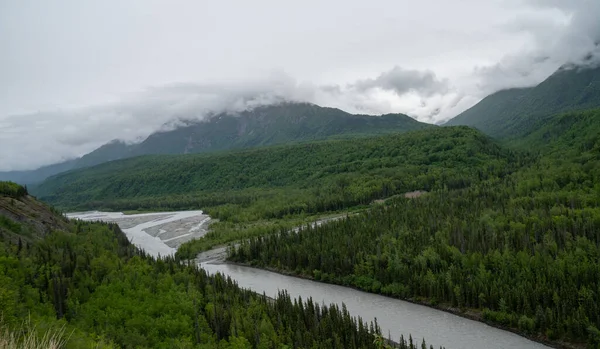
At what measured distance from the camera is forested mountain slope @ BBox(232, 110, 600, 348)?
146 ft

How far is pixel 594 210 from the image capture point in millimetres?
65188

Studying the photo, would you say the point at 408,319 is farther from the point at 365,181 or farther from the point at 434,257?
the point at 365,181

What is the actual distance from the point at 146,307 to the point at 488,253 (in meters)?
40.4

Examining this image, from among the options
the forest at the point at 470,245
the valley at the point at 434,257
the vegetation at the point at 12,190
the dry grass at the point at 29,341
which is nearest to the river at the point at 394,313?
the valley at the point at 434,257

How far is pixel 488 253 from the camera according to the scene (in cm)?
5678

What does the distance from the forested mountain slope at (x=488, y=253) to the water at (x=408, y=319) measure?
1.68 m

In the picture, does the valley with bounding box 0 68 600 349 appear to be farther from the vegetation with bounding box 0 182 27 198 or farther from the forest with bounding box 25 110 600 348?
the vegetation with bounding box 0 182 27 198

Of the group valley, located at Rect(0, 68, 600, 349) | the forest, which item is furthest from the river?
the forest

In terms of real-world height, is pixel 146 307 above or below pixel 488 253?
above

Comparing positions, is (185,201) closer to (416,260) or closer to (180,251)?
(180,251)

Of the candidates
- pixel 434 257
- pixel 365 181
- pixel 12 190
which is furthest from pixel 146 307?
pixel 365 181

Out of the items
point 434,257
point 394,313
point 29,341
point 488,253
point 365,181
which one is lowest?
point 394,313

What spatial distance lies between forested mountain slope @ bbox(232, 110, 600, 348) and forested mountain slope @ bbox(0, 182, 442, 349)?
1399 centimetres

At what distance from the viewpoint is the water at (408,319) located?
42.4 meters
